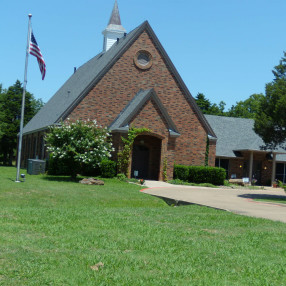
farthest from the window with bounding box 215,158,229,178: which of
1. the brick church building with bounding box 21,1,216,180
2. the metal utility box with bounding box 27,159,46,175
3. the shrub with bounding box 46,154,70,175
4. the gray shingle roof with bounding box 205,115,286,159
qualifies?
the metal utility box with bounding box 27,159,46,175

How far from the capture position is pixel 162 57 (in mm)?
31594

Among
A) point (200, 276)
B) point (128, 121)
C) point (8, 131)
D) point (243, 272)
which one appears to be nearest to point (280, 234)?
point (243, 272)

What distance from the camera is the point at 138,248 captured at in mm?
6938

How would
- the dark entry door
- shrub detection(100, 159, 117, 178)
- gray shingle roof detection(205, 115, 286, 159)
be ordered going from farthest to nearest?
1. gray shingle roof detection(205, 115, 286, 159)
2. the dark entry door
3. shrub detection(100, 159, 117, 178)

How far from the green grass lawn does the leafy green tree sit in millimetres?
66223

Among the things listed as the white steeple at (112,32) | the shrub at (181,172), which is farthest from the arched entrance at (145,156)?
the white steeple at (112,32)

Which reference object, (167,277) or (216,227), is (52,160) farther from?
(167,277)

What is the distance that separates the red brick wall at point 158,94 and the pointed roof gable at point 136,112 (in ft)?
1.39

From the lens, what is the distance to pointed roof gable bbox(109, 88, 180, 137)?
27.5m

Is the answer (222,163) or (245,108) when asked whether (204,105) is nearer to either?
(245,108)

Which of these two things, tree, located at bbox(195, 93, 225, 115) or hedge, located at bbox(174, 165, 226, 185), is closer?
hedge, located at bbox(174, 165, 226, 185)

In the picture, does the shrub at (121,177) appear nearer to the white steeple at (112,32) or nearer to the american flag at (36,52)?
the american flag at (36,52)

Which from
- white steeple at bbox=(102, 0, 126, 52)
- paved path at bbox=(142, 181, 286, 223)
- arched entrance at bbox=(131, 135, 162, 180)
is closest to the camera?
paved path at bbox=(142, 181, 286, 223)

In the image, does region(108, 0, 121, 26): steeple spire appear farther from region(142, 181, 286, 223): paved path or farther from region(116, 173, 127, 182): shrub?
region(142, 181, 286, 223): paved path
